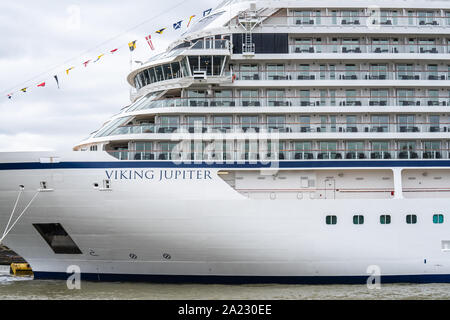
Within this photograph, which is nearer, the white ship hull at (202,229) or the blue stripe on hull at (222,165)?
the white ship hull at (202,229)

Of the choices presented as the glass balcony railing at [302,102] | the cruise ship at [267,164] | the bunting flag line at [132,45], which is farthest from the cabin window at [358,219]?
the bunting flag line at [132,45]

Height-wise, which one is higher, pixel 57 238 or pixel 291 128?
pixel 291 128

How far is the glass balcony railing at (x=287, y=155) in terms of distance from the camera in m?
17.6

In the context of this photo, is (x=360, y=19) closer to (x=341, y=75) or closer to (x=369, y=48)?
(x=369, y=48)

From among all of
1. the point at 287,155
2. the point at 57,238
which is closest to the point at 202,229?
the point at 287,155

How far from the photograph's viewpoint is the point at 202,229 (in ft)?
54.7

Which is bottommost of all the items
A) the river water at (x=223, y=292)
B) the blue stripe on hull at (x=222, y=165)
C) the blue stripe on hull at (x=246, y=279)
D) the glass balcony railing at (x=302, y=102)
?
the river water at (x=223, y=292)

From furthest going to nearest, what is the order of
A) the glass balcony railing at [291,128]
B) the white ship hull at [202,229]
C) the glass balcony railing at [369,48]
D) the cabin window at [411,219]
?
the glass balcony railing at [369,48] → the glass balcony railing at [291,128] → the cabin window at [411,219] → the white ship hull at [202,229]

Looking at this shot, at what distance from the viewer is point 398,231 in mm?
17469

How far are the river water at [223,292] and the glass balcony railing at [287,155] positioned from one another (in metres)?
4.43

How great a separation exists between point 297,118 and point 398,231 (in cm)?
550

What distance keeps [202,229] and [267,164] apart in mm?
3347

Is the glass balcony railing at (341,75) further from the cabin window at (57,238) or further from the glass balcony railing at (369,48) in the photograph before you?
the cabin window at (57,238)

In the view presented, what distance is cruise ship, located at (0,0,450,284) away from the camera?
1681 centimetres
